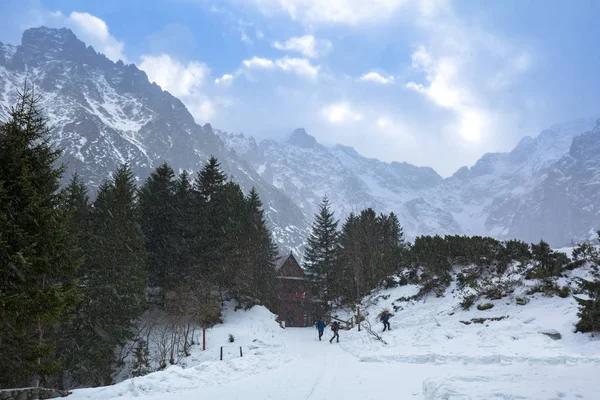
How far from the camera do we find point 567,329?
15.6 meters

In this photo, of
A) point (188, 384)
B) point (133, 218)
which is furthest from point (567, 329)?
point (133, 218)

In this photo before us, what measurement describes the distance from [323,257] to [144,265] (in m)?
25.2

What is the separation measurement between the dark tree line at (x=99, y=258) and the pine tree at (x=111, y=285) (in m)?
0.07

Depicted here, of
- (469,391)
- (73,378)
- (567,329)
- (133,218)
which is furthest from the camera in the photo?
(133,218)

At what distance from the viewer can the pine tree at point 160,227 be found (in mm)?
34062

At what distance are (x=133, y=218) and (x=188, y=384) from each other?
63.4 feet

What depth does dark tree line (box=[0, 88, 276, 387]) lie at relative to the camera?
34.0 ft

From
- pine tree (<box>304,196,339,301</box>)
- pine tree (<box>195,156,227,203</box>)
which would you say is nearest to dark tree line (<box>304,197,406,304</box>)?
pine tree (<box>304,196,339,301</box>)

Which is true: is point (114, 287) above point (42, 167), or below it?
below

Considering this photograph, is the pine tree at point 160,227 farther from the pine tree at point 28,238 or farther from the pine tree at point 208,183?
the pine tree at point 28,238

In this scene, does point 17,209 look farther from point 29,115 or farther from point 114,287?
point 114,287

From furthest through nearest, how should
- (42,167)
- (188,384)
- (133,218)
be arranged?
1. (133,218)
2. (188,384)
3. (42,167)

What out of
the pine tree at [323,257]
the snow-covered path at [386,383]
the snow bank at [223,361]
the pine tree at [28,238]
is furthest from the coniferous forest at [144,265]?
the snow-covered path at [386,383]

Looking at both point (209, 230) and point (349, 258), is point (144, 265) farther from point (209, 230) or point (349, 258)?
point (349, 258)
